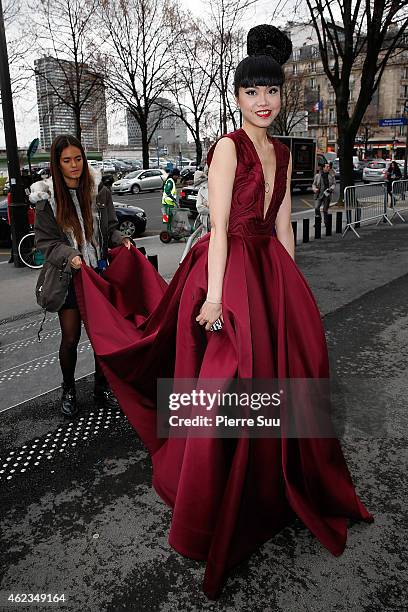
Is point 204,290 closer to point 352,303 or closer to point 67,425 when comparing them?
point 67,425

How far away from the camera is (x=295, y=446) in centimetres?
235

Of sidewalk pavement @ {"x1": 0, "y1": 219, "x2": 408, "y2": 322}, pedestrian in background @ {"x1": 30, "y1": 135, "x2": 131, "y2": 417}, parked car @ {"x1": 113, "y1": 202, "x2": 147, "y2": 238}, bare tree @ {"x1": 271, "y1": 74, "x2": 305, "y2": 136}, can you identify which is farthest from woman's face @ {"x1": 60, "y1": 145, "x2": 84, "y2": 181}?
bare tree @ {"x1": 271, "y1": 74, "x2": 305, "y2": 136}

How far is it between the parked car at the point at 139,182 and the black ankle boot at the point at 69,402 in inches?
1068

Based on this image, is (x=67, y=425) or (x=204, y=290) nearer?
→ (x=204, y=290)

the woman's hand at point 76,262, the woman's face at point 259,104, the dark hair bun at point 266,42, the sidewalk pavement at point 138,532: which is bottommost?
the sidewalk pavement at point 138,532

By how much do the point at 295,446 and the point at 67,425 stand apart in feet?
6.01

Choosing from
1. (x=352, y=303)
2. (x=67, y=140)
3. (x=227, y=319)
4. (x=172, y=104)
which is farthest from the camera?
(x=172, y=104)

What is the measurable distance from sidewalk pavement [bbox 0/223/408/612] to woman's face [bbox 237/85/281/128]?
2.00m

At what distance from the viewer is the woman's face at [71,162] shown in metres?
3.25

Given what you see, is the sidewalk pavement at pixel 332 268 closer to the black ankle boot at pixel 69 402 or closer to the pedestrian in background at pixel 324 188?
the pedestrian in background at pixel 324 188

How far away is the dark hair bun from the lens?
2.47 meters

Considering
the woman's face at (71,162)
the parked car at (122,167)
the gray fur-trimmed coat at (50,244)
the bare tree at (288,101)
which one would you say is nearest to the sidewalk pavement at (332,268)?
the gray fur-trimmed coat at (50,244)

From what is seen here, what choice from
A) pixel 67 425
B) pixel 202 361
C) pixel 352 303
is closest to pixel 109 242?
pixel 67 425

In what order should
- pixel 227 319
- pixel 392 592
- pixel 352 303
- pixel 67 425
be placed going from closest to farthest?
1. pixel 392 592
2. pixel 227 319
3. pixel 67 425
4. pixel 352 303
